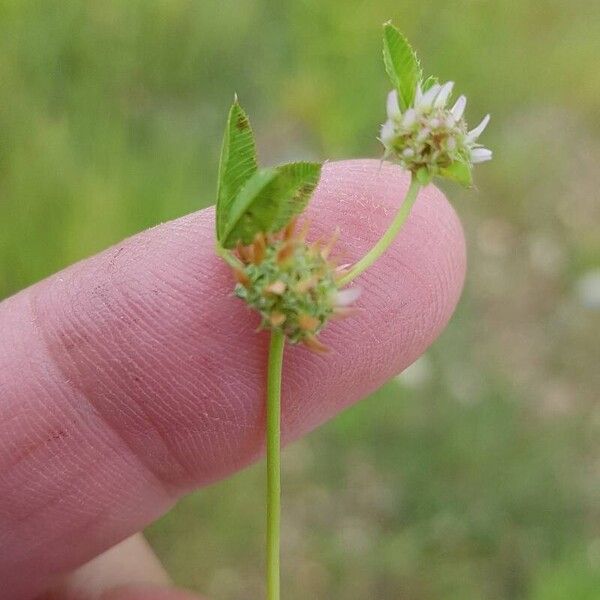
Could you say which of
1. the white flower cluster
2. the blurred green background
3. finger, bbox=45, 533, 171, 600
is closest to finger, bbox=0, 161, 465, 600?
the white flower cluster

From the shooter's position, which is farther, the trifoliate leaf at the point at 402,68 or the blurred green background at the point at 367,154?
the blurred green background at the point at 367,154

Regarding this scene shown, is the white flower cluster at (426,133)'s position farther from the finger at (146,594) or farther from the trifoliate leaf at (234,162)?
the finger at (146,594)

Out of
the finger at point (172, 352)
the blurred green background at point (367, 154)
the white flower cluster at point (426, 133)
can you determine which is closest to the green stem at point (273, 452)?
the finger at point (172, 352)

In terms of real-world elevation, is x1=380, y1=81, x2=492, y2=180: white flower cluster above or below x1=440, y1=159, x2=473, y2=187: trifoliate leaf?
above

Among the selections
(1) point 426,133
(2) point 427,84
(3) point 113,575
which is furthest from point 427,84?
(3) point 113,575

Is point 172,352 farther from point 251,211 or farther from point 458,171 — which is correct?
point 458,171

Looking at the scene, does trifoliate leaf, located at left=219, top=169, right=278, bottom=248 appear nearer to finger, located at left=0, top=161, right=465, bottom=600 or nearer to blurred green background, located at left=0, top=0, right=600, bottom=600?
finger, located at left=0, top=161, right=465, bottom=600
